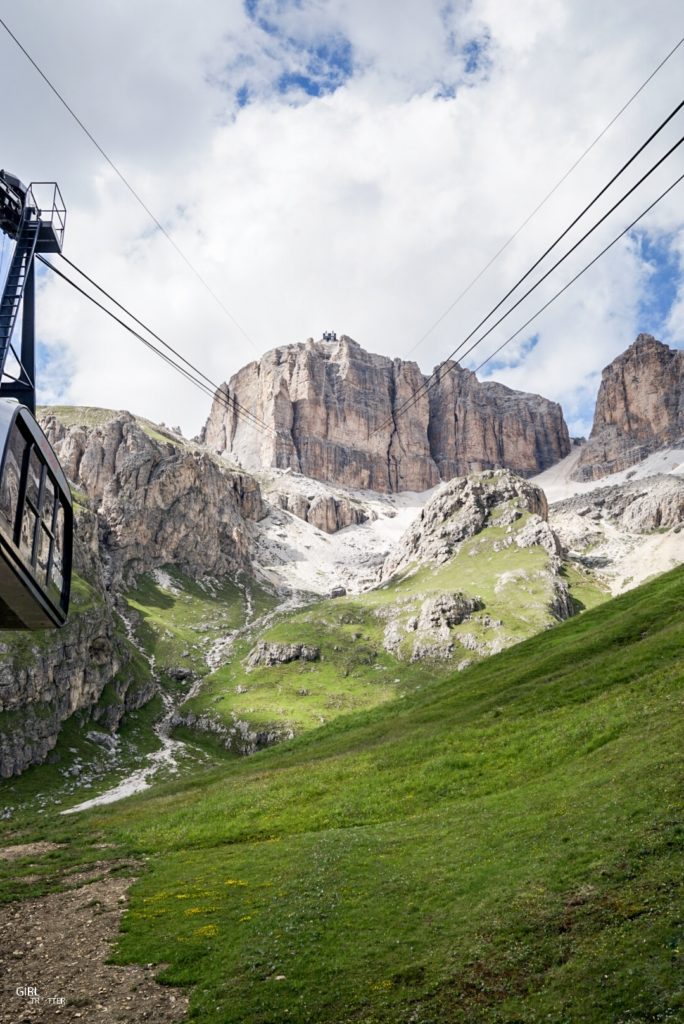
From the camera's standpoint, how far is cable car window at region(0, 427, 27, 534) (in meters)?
16.9

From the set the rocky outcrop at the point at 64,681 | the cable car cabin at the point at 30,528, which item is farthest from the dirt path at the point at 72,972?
the rocky outcrop at the point at 64,681

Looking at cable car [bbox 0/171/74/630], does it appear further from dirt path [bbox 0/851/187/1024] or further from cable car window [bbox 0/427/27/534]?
dirt path [bbox 0/851/187/1024]

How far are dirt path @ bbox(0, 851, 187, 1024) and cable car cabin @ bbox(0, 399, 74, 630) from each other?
32.3ft

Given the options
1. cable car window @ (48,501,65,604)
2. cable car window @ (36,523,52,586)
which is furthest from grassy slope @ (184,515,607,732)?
cable car window @ (36,523,52,586)

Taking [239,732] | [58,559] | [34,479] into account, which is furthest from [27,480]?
[239,732]

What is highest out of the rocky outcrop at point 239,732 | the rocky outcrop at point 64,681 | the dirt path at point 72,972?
the rocky outcrop at point 64,681

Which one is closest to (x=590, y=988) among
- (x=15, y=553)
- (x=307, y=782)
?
(x=15, y=553)

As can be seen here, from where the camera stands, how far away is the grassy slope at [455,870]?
543 inches

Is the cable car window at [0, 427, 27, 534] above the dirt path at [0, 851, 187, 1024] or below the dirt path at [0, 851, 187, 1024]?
above

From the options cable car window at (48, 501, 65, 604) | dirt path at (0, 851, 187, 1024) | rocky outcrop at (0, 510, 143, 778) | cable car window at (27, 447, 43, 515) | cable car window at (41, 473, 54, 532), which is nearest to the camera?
dirt path at (0, 851, 187, 1024)

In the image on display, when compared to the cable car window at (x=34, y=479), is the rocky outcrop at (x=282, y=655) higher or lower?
lower

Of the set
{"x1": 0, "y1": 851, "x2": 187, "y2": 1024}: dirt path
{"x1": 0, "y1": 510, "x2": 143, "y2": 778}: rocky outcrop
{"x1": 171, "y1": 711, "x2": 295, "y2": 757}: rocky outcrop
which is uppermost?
{"x1": 0, "y1": 510, "x2": 143, "y2": 778}: rocky outcrop

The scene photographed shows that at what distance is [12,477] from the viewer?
57.2 ft

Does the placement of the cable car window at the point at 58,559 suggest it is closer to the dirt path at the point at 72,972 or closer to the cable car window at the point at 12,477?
the cable car window at the point at 12,477
